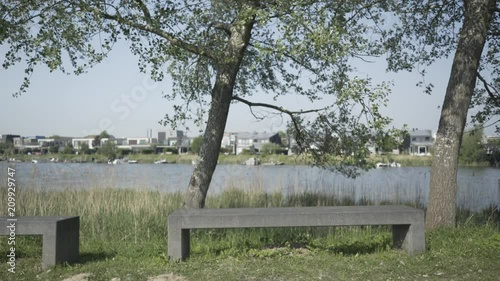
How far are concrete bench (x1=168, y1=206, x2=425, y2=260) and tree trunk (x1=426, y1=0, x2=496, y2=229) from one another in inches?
65.1

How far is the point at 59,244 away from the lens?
5234mm

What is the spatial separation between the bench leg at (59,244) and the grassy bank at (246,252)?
→ 119 millimetres

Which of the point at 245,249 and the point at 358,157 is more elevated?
the point at 358,157

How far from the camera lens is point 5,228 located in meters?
5.11

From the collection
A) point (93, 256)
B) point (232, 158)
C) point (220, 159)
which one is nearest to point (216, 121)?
point (93, 256)

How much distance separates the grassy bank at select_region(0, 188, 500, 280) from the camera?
15.9 ft

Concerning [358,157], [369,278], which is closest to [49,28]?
[358,157]

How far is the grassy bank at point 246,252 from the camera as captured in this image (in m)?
4.85

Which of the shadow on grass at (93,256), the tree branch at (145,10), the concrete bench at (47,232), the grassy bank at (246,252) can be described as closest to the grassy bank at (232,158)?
the grassy bank at (246,252)

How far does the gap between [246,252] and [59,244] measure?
6.63 ft

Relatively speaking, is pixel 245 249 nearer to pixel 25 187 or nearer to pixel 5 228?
pixel 5 228

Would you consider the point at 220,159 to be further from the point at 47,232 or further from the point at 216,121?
the point at 47,232

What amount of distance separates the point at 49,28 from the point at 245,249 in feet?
14.2

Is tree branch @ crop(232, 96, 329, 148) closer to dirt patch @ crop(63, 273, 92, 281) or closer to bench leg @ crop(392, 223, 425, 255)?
bench leg @ crop(392, 223, 425, 255)
